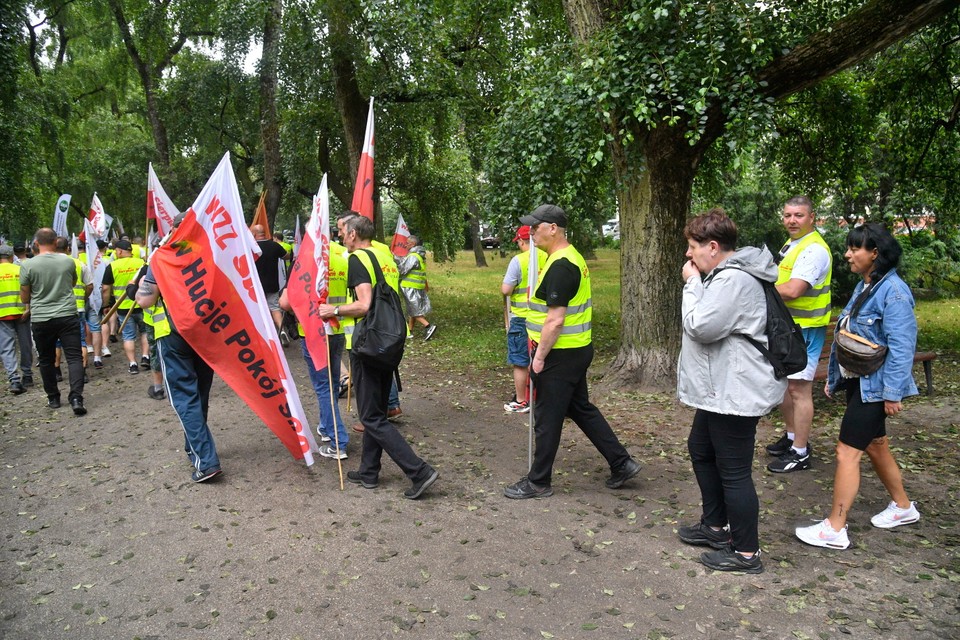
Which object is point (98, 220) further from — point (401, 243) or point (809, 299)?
point (809, 299)

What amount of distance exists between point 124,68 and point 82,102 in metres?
5.21

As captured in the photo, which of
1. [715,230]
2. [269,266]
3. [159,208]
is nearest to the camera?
[715,230]

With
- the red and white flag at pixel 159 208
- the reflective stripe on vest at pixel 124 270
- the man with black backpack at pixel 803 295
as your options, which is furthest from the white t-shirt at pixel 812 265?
the reflective stripe on vest at pixel 124 270

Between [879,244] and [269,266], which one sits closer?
[879,244]

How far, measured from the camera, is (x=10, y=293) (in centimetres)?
901

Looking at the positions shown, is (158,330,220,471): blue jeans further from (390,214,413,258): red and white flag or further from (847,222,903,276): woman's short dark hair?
(390,214,413,258): red and white flag

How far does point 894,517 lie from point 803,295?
5.76ft

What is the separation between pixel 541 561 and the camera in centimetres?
414

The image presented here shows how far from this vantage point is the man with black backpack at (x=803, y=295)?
17.3ft

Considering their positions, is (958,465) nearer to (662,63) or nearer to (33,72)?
(662,63)

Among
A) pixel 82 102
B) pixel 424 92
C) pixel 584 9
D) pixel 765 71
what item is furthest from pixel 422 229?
pixel 82 102

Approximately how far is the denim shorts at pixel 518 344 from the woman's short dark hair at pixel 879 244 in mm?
3676

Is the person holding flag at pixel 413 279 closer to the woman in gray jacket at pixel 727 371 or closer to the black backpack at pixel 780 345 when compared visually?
the woman in gray jacket at pixel 727 371

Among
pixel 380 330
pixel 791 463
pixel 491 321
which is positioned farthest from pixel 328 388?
pixel 491 321
